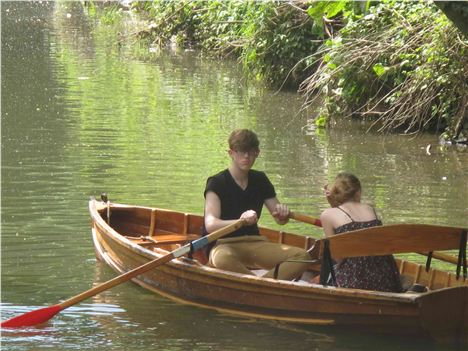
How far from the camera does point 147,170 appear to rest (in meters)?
13.8

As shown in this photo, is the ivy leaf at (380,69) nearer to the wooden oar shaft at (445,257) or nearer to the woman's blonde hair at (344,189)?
the wooden oar shaft at (445,257)

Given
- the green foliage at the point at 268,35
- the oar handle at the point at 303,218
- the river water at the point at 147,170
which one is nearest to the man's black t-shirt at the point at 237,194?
the oar handle at the point at 303,218

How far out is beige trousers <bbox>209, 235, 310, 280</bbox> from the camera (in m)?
8.30

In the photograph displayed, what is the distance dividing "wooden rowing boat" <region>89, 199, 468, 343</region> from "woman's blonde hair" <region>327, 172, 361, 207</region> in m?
0.38

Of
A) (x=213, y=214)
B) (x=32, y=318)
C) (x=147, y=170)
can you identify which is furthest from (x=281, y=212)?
(x=147, y=170)

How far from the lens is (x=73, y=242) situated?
34.7ft

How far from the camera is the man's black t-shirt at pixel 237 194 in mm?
8492

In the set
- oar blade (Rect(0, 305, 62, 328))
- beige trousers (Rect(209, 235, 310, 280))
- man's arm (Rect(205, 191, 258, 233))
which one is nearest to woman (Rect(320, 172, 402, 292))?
beige trousers (Rect(209, 235, 310, 280))

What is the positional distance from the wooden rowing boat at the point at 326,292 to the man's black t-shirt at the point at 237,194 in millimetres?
451

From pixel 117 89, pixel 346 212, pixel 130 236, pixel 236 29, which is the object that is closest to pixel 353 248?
pixel 346 212

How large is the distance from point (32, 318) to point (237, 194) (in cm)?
176

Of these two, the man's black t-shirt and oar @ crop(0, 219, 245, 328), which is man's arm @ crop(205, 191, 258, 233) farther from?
oar @ crop(0, 219, 245, 328)

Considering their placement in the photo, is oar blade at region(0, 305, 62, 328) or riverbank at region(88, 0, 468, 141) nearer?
oar blade at region(0, 305, 62, 328)

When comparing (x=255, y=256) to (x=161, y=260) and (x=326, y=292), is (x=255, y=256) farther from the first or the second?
(x=326, y=292)
